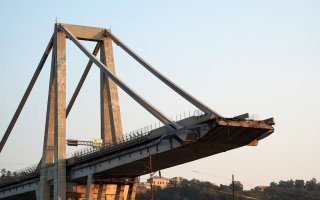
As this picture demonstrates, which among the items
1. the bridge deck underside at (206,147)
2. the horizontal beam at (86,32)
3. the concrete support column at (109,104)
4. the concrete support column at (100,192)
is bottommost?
the concrete support column at (100,192)

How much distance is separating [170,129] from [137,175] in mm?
15506

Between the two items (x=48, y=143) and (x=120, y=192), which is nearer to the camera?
(x=120, y=192)

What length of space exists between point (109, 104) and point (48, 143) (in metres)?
9.18

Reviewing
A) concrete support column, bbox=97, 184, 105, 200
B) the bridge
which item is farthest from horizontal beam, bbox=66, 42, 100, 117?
concrete support column, bbox=97, 184, 105, 200

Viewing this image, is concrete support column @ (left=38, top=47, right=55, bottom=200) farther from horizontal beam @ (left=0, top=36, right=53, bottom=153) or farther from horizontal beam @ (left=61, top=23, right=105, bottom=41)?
horizontal beam @ (left=0, top=36, right=53, bottom=153)

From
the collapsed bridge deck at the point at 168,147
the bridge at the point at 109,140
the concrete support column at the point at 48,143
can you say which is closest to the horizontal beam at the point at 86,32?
the bridge at the point at 109,140

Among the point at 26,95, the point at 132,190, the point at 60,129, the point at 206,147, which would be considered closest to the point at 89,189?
the point at 132,190

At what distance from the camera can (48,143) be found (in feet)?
236

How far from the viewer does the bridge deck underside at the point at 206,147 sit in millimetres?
51281

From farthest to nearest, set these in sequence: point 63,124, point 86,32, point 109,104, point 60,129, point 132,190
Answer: point 86,32, point 109,104, point 63,124, point 132,190, point 60,129

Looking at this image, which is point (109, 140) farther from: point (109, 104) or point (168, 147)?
point (168, 147)

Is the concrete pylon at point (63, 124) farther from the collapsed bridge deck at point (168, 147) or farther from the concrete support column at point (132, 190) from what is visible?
the collapsed bridge deck at point (168, 147)

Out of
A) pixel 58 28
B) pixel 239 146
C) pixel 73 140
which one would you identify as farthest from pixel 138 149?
pixel 58 28

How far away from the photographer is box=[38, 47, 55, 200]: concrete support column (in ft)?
230
